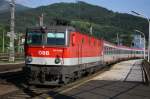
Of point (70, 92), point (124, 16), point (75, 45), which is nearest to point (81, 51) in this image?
point (75, 45)

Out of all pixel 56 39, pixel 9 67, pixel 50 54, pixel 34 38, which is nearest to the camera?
pixel 50 54

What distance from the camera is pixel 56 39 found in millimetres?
20234

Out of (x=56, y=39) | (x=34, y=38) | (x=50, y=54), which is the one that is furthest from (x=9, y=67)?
(x=50, y=54)

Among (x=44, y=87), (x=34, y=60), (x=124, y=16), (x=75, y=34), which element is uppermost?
(x=124, y=16)

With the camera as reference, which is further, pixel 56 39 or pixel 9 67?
pixel 9 67

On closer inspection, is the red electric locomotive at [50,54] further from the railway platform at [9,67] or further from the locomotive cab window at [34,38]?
the railway platform at [9,67]

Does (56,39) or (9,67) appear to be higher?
(56,39)

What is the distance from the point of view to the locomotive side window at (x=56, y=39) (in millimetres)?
20141

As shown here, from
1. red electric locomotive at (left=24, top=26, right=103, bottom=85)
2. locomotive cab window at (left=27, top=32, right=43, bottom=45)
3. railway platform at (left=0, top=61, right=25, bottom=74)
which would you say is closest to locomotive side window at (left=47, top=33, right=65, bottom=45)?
red electric locomotive at (left=24, top=26, right=103, bottom=85)

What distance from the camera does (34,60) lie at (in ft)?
65.8

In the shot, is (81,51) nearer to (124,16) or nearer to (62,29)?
(62,29)

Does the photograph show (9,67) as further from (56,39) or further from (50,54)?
(50,54)

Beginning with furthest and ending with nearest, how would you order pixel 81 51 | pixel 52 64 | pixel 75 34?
pixel 81 51
pixel 75 34
pixel 52 64

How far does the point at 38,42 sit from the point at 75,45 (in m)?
2.12
